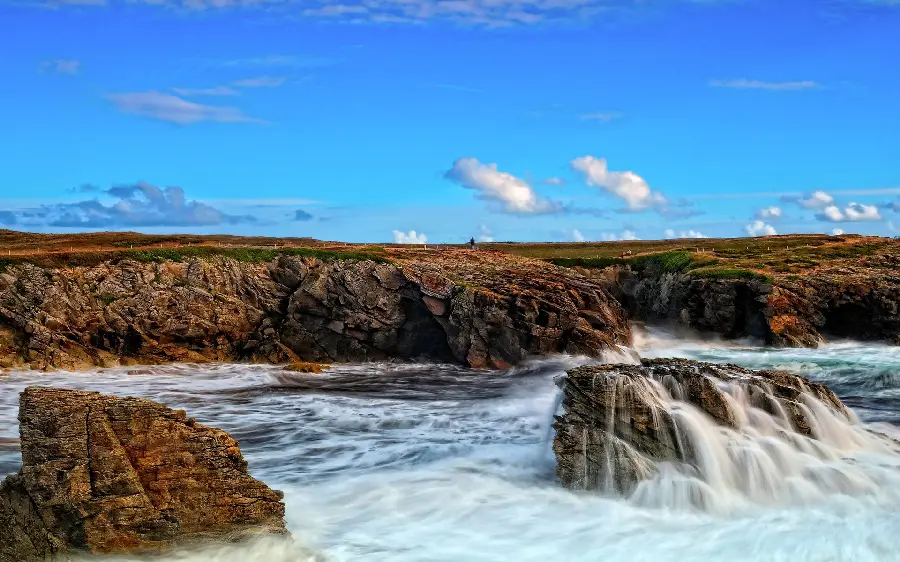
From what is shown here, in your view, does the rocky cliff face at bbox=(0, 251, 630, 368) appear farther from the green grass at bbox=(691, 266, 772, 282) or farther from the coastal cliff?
the green grass at bbox=(691, 266, 772, 282)

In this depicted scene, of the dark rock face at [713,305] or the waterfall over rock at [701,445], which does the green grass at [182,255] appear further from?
the waterfall over rock at [701,445]

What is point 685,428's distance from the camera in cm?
1728

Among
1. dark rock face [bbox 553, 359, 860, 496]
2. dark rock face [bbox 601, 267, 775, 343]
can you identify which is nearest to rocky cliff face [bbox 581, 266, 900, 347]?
dark rock face [bbox 601, 267, 775, 343]

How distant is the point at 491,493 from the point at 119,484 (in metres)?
8.39

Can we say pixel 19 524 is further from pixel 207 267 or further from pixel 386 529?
pixel 207 267

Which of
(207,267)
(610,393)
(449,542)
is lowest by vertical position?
(449,542)

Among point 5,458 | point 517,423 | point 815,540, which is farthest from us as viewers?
point 517,423

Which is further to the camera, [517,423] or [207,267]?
[207,267]

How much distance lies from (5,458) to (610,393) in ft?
50.8

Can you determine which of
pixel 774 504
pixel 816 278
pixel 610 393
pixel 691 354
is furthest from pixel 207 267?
pixel 816 278

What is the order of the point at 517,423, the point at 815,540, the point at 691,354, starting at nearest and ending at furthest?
the point at 815,540, the point at 517,423, the point at 691,354

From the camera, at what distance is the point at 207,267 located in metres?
42.6

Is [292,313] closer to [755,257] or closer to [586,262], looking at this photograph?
[586,262]

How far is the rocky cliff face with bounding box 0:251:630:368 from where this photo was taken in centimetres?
3738
